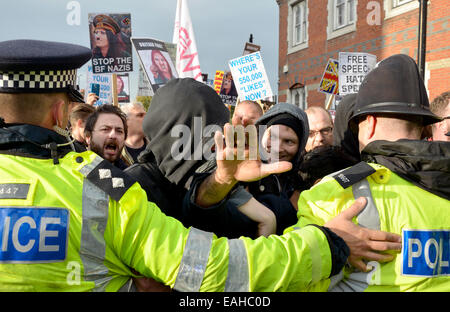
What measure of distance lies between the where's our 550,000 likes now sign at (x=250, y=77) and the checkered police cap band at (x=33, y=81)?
5.42 meters

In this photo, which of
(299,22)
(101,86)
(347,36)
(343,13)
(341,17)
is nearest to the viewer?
A: (101,86)

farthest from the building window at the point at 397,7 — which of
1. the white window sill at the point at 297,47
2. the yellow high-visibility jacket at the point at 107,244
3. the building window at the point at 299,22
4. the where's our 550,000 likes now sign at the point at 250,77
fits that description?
the yellow high-visibility jacket at the point at 107,244

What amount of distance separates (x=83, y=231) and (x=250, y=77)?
5.99 metres

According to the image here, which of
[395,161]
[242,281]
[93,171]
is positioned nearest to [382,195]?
[395,161]

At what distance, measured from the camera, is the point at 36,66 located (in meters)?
1.57

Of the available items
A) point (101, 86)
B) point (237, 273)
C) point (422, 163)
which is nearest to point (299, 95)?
point (101, 86)

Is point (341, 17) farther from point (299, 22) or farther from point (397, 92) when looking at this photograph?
point (397, 92)

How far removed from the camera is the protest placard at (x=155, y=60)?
5735 millimetres

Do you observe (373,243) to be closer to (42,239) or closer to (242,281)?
(242,281)

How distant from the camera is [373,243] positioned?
1.63m

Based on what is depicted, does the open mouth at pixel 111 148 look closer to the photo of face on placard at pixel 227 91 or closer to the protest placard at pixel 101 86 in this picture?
the protest placard at pixel 101 86

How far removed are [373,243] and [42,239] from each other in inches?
50.4

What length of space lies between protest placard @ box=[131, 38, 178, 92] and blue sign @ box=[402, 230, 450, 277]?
180 inches

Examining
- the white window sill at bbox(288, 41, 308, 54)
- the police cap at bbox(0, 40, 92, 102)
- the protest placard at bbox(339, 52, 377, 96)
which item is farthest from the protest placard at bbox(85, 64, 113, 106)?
the white window sill at bbox(288, 41, 308, 54)
